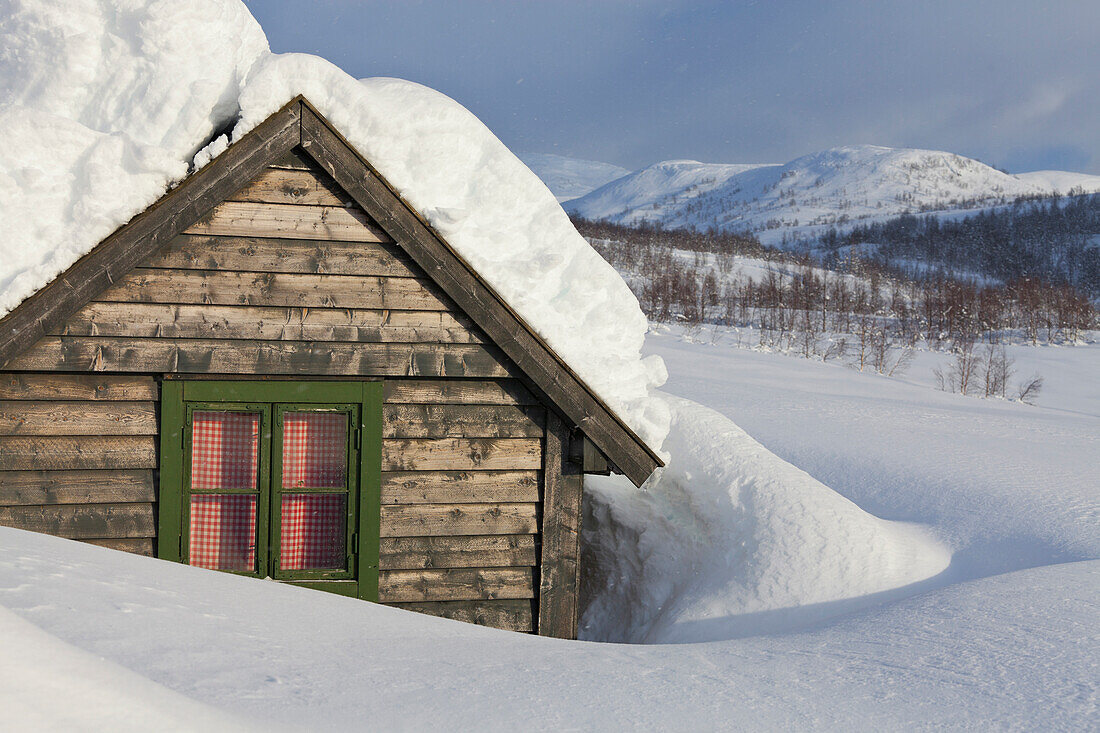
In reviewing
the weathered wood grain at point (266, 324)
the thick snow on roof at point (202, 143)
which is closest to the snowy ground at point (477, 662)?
the weathered wood grain at point (266, 324)

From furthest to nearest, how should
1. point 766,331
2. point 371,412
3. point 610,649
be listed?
point 766,331 → point 371,412 → point 610,649

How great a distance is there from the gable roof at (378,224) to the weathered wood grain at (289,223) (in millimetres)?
98

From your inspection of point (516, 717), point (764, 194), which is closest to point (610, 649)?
point (516, 717)

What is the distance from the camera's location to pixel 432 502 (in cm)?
421

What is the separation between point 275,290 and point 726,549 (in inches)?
131

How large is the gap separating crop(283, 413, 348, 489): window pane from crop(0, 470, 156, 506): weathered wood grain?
73cm

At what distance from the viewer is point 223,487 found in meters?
4.02

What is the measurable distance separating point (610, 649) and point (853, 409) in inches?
350

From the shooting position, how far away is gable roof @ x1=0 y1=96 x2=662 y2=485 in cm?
355

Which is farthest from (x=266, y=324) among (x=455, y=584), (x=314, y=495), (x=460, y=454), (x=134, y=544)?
(x=455, y=584)

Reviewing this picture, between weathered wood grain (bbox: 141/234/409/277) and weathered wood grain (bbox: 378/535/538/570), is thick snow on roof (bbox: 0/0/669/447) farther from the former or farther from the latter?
weathered wood grain (bbox: 378/535/538/570)

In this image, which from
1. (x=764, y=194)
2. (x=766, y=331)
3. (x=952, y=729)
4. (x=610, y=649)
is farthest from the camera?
(x=764, y=194)

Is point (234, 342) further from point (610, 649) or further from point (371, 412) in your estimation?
point (610, 649)

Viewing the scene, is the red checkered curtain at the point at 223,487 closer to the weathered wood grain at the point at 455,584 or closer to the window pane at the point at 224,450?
the window pane at the point at 224,450
